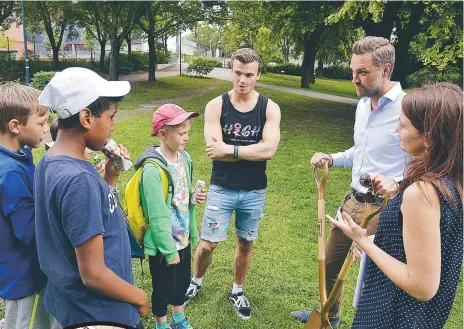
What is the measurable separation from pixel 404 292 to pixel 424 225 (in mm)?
369

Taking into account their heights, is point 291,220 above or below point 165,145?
below

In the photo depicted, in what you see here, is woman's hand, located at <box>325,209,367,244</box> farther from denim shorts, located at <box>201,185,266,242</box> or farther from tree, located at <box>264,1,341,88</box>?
tree, located at <box>264,1,341,88</box>

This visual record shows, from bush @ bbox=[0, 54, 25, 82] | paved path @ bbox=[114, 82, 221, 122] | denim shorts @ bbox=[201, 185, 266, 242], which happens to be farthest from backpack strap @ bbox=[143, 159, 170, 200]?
bush @ bbox=[0, 54, 25, 82]

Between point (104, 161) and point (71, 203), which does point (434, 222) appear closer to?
point (71, 203)

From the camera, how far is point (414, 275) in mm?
1620

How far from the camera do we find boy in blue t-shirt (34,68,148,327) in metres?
1.58

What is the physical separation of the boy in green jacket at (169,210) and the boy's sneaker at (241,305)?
0.55m

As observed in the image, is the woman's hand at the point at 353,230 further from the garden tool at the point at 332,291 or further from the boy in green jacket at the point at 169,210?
the boy in green jacket at the point at 169,210

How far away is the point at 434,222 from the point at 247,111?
1.90m

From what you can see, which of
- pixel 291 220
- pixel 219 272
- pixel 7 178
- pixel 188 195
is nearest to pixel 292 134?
pixel 291 220

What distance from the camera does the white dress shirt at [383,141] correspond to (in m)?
2.87

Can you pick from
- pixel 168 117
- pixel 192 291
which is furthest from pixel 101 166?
pixel 192 291

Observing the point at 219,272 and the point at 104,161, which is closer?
the point at 104,161

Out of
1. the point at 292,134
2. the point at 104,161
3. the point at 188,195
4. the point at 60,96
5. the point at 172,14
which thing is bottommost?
the point at 292,134
